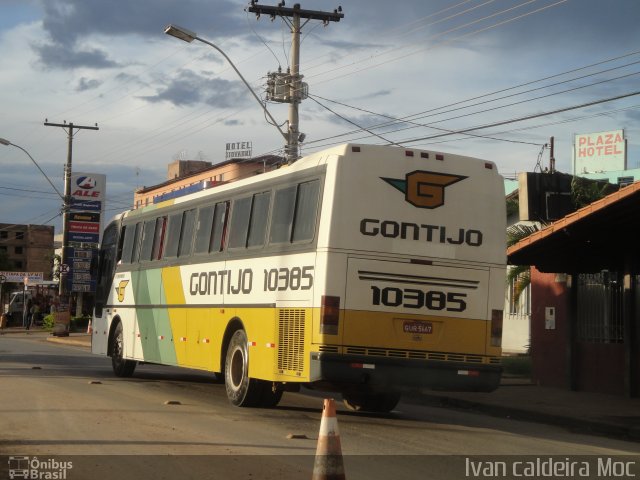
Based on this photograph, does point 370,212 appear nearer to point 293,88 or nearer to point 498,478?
point 498,478

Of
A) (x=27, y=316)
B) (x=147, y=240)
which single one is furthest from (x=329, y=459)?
(x=27, y=316)

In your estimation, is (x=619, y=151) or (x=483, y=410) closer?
(x=483, y=410)

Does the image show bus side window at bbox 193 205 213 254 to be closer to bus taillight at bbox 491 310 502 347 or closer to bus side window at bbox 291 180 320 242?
bus side window at bbox 291 180 320 242

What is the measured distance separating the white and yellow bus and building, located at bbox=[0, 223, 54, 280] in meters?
124

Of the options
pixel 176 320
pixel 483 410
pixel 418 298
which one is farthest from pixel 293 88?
pixel 418 298

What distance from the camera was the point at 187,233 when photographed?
17.5 metres

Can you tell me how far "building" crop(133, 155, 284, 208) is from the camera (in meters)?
78.0

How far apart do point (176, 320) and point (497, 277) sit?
685 cm

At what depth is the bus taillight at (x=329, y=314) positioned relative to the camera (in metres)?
12.4

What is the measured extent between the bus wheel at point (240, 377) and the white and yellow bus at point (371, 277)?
2 cm

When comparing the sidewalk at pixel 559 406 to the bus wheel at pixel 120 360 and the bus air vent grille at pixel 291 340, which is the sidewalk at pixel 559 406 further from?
the bus wheel at pixel 120 360

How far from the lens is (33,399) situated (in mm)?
14719

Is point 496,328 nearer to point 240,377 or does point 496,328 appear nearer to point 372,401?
point 372,401

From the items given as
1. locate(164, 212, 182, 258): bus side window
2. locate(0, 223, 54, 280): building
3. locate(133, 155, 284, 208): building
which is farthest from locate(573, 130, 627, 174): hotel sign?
locate(0, 223, 54, 280): building
